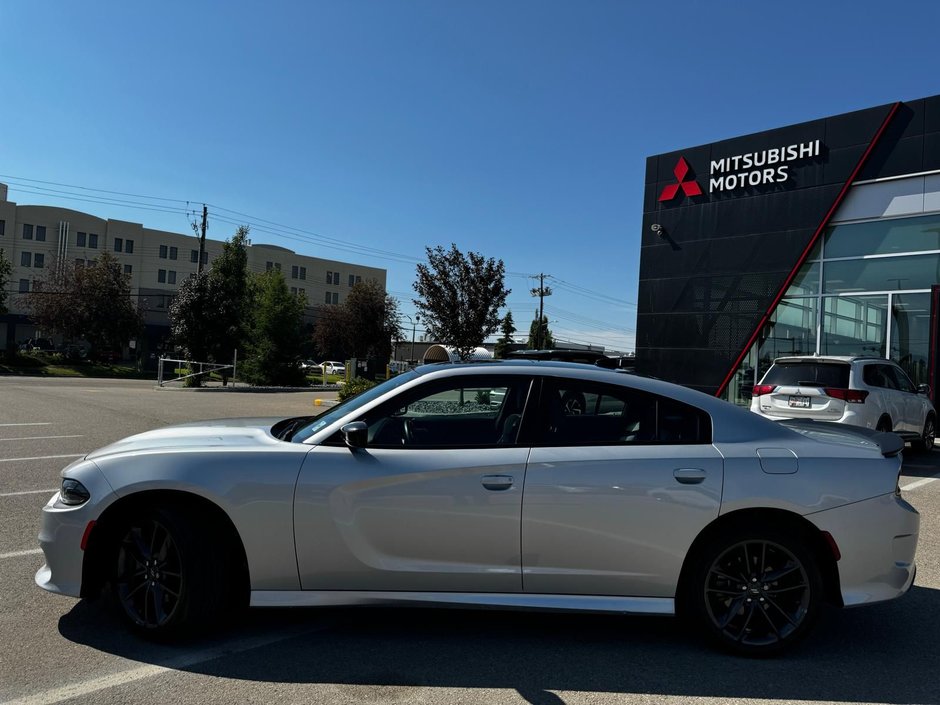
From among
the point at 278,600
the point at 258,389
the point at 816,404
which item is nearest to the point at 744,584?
the point at 278,600

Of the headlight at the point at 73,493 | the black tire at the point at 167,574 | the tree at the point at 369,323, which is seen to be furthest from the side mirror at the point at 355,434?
the tree at the point at 369,323

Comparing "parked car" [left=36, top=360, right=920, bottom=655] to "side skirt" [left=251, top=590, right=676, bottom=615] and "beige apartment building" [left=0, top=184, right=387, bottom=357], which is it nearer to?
"side skirt" [left=251, top=590, right=676, bottom=615]

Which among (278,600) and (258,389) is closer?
(278,600)

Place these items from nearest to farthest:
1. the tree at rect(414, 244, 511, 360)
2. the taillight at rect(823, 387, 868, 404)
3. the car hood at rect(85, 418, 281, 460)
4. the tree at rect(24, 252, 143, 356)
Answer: the car hood at rect(85, 418, 281, 460), the taillight at rect(823, 387, 868, 404), the tree at rect(414, 244, 511, 360), the tree at rect(24, 252, 143, 356)

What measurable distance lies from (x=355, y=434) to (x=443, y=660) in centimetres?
122

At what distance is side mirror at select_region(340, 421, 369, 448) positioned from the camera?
355cm

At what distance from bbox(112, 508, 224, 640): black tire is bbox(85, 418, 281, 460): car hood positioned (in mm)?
372

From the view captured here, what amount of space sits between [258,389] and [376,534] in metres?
27.7

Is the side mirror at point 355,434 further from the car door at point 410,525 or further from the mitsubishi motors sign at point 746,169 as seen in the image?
the mitsubishi motors sign at point 746,169

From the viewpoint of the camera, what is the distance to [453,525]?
3.50 meters

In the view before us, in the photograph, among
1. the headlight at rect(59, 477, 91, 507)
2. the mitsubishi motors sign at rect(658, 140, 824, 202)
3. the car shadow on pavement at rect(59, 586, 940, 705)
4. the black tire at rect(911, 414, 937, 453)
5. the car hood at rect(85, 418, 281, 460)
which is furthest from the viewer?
the mitsubishi motors sign at rect(658, 140, 824, 202)

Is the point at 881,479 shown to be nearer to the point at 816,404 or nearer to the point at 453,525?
the point at 453,525

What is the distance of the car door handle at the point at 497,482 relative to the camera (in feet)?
11.5

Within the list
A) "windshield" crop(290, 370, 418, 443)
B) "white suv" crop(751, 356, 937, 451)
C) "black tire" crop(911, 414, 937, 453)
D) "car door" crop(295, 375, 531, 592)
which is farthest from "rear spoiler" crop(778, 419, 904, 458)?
"black tire" crop(911, 414, 937, 453)
